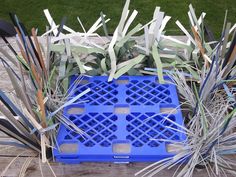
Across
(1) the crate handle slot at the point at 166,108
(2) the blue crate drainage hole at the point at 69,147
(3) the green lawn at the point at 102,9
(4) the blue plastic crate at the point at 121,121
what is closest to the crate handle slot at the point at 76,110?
(4) the blue plastic crate at the point at 121,121

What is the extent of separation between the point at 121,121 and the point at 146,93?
0.13 m

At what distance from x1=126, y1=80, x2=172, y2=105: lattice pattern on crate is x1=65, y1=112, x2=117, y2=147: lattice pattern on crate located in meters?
0.09

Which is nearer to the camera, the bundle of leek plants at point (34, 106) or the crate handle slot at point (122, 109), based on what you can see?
the bundle of leek plants at point (34, 106)

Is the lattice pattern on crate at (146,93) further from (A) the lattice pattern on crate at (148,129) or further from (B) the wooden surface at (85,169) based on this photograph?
(B) the wooden surface at (85,169)

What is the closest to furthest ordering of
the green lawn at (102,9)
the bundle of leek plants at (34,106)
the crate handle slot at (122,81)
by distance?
the bundle of leek plants at (34,106)
the crate handle slot at (122,81)
the green lawn at (102,9)

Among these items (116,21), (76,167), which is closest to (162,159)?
(76,167)

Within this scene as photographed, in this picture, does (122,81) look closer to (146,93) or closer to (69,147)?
(146,93)

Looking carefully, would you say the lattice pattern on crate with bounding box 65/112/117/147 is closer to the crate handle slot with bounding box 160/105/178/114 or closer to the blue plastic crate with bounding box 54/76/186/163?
the blue plastic crate with bounding box 54/76/186/163

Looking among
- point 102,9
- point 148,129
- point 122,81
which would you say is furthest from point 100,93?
point 102,9

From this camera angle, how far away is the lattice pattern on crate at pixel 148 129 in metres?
0.82

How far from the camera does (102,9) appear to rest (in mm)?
2160

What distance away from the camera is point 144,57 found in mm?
1050

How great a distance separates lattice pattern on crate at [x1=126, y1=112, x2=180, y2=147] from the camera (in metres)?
0.82

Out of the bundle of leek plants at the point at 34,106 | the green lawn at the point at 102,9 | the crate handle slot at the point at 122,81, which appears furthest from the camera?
the green lawn at the point at 102,9
